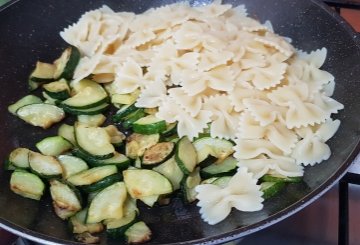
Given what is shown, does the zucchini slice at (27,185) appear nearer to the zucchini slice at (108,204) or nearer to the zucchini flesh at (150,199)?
the zucchini slice at (108,204)

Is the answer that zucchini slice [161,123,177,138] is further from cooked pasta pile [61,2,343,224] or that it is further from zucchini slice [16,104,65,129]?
zucchini slice [16,104,65,129]

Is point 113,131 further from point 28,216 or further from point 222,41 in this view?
point 222,41

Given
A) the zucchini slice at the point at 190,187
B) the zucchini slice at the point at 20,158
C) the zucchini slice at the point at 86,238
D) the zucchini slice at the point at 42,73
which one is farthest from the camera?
the zucchini slice at the point at 42,73

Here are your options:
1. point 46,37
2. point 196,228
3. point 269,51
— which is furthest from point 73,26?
point 196,228

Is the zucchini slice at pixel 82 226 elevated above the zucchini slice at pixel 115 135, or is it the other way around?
the zucchini slice at pixel 115 135

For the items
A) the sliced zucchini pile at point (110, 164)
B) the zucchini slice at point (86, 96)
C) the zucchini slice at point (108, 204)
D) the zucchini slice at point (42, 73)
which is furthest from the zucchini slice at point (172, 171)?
the zucchini slice at point (42, 73)

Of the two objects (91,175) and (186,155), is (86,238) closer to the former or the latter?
(91,175)

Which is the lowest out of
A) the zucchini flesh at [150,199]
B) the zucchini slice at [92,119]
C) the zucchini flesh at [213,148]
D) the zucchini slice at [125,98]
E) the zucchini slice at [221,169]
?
the zucchini flesh at [150,199]
